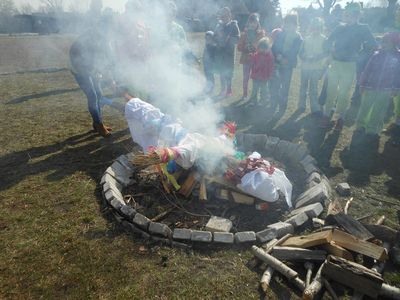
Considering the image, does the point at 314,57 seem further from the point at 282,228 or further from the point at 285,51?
the point at 282,228

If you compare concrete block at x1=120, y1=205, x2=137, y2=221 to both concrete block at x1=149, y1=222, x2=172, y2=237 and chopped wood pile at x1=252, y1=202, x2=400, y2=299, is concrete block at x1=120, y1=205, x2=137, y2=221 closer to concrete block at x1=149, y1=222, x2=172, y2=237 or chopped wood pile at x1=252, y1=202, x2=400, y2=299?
concrete block at x1=149, y1=222, x2=172, y2=237

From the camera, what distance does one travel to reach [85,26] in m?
5.99

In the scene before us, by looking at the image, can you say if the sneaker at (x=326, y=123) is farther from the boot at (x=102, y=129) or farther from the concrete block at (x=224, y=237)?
the boot at (x=102, y=129)

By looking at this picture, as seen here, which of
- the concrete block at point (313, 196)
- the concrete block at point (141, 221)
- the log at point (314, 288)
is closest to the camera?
the log at point (314, 288)

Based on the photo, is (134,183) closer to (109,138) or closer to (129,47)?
(109,138)

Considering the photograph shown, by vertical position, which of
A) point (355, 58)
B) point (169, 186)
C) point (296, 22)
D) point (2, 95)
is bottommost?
point (2, 95)

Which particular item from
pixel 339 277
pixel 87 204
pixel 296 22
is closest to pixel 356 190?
pixel 339 277

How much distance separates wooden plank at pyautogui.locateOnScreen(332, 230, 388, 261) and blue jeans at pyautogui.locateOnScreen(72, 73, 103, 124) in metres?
5.02

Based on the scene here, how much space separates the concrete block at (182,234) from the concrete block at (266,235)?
0.79 meters

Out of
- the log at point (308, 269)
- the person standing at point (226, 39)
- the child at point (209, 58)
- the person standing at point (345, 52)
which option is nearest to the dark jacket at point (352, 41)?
the person standing at point (345, 52)

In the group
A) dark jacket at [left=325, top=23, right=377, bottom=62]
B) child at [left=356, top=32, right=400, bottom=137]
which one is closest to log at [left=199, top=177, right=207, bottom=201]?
child at [left=356, top=32, right=400, bottom=137]

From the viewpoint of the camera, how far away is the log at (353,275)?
2782 mm

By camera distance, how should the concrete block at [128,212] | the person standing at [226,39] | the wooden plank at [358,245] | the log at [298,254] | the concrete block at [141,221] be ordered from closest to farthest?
the wooden plank at [358,245], the log at [298,254], the concrete block at [141,221], the concrete block at [128,212], the person standing at [226,39]

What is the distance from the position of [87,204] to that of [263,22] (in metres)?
22.8
